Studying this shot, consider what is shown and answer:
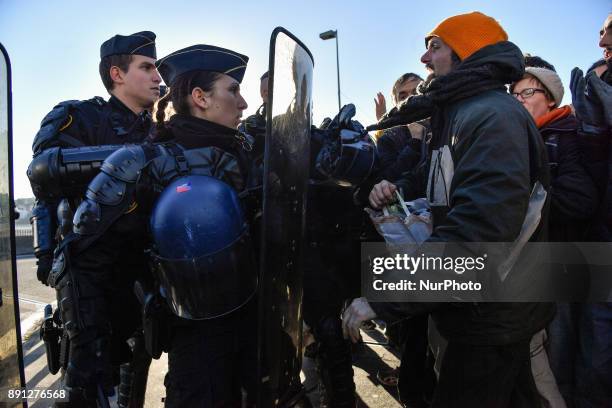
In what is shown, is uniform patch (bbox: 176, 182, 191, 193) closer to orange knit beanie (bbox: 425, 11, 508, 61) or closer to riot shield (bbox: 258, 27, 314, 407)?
riot shield (bbox: 258, 27, 314, 407)

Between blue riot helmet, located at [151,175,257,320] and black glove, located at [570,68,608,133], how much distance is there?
1.79 meters

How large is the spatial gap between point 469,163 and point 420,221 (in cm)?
38

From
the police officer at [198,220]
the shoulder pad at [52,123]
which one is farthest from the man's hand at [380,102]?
the shoulder pad at [52,123]

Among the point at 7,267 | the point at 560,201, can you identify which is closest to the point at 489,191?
the point at 560,201

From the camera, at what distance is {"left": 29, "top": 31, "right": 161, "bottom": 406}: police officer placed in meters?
1.61

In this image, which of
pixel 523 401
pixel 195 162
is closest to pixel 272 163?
pixel 195 162

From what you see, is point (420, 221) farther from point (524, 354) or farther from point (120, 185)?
point (120, 185)

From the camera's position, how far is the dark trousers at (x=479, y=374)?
4.22 feet

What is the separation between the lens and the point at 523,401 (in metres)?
1.42

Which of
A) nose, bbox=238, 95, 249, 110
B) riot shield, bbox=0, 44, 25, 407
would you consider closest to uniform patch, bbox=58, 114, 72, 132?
riot shield, bbox=0, 44, 25, 407

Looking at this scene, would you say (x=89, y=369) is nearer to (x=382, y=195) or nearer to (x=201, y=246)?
(x=201, y=246)

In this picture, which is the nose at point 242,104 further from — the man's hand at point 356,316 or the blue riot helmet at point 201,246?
the man's hand at point 356,316

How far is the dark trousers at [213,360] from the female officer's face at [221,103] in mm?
835

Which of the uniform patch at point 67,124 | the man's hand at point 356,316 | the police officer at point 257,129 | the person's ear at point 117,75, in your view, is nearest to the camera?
the man's hand at point 356,316
